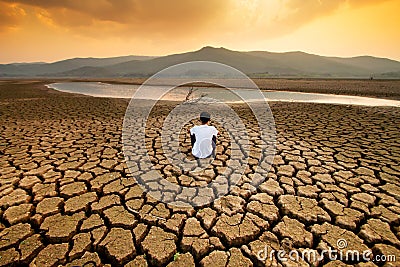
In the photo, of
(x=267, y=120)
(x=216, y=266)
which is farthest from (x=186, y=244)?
(x=267, y=120)

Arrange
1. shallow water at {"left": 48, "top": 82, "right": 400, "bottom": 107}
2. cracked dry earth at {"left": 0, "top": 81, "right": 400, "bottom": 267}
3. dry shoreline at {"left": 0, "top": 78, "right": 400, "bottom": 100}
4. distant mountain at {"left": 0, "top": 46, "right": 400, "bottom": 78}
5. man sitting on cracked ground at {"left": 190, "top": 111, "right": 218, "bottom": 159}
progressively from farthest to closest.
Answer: distant mountain at {"left": 0, "top": 46, "right": 400, "bottom": 78}
dry shoreline at {"left": 0, "top": 78, "right": 400, "bottom": 100}
shallow water at {"left": 48, "top": 82, "right": 400, "bottom": 107}
man sitting on cracked ground at {"left": 190, "top": 111, "right": 218, "bottom": 159}
cracked dry earth at {"left": 0, "top": 81, "right": 400, "bottom": 267}

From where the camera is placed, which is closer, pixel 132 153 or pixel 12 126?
pixel 132 153

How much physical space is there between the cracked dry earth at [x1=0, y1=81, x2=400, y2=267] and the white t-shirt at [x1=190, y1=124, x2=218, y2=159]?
319 mm

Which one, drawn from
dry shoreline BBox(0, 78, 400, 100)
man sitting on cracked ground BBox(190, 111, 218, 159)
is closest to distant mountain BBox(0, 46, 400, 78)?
dry shoreline BBox(0, 78, 400, 100)

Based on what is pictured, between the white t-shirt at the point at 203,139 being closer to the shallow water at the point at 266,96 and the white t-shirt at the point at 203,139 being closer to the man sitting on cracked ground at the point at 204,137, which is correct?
the man sitting on cracked ground at the point at 204,137

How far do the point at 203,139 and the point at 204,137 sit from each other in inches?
1.8

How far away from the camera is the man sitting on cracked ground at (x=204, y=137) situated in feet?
10.5

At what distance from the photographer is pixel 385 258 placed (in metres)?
1.62

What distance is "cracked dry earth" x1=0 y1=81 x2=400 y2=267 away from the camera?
169 centimetres

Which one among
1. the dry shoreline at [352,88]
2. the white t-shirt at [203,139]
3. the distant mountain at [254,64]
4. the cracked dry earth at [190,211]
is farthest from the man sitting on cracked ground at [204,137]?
the distant mountain at [254,64]

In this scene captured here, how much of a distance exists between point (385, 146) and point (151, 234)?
193 inches

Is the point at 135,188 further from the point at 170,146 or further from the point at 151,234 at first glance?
the point at 170,146

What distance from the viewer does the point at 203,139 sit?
333 cm

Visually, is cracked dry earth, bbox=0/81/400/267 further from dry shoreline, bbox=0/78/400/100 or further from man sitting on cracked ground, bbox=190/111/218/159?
dry shoreline, bbox=0/78/400/100
